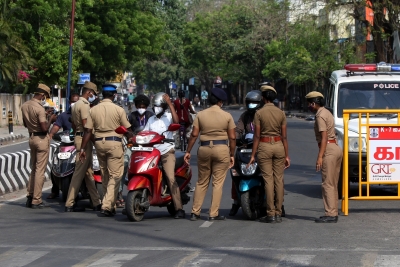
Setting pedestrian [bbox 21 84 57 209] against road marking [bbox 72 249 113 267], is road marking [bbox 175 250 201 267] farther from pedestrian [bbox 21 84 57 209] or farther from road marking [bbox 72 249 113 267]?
pedestrian [bbox 21 84 57 209]

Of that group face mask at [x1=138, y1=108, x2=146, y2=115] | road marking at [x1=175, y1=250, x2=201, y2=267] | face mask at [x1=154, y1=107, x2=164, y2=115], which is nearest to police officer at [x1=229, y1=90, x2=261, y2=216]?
face mask at [x1=154, y1=107, x2=164, y2=115]

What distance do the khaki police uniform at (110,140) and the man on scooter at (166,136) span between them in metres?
0.43

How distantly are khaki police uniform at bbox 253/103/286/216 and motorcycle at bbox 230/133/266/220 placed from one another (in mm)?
257

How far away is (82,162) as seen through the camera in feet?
39.9

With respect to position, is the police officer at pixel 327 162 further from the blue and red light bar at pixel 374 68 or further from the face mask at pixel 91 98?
the blue and red light bar at pixel 374 68

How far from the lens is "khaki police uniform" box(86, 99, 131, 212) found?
11.4 meters

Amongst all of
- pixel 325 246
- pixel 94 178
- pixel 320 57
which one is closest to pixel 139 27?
pixel 320 57

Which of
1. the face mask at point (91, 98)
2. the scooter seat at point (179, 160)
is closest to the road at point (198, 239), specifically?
the scooter seat at point (179, 160)

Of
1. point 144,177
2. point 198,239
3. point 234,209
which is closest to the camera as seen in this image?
point 198,239

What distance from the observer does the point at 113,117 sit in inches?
451

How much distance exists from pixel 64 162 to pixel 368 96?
5.95 m

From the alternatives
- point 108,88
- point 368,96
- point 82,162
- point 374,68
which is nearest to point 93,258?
point 108,88

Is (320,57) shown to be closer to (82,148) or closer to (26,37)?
(26,37)

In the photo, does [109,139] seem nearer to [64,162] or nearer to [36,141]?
[36,141]
